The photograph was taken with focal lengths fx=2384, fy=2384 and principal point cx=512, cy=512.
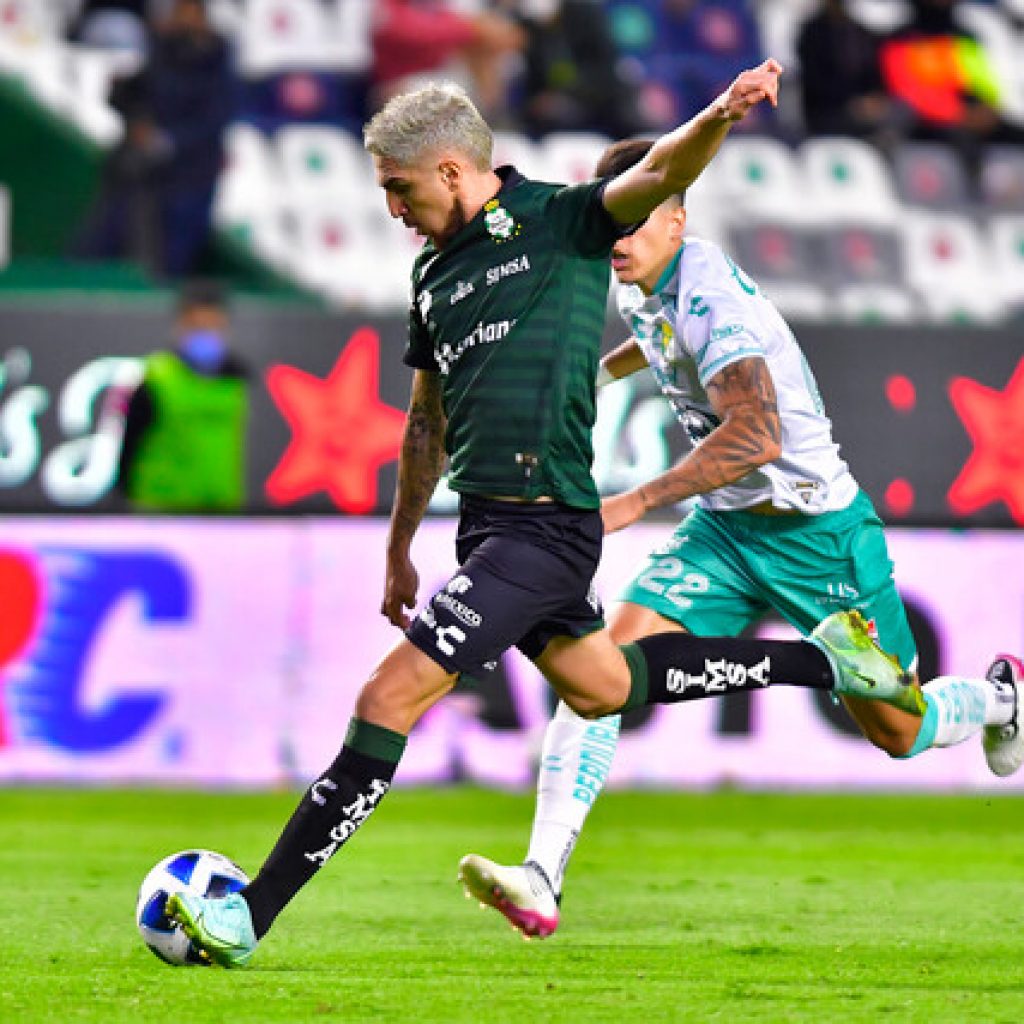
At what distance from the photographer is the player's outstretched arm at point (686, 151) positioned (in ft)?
16.8

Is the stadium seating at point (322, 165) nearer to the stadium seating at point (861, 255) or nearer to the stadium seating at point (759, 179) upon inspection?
the stadium seating at point (759, 179)

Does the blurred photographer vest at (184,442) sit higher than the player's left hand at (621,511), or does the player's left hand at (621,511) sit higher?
the player's left hand at (621,511)

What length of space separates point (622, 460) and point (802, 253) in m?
3.31

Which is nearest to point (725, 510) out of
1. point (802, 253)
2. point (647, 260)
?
point (647, 260)

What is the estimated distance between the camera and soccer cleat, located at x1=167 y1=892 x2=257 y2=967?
17.7 feet

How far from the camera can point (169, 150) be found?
14.7 m

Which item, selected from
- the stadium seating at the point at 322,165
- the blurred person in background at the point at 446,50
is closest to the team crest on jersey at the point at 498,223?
the stadium seating at the point at 322,165

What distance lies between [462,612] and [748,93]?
139 cm

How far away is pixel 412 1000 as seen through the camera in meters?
5.19

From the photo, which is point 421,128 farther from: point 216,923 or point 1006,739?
point 1006,739

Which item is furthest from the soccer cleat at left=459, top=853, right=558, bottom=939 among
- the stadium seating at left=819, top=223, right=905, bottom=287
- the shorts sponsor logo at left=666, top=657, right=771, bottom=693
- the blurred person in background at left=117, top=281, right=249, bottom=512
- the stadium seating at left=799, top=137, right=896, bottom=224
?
the stadium seating at left=799, top=137, right=896, bottom=224

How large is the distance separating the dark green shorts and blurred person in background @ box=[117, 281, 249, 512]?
6.20 meters

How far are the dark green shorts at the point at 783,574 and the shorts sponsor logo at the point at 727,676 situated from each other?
2.02ft

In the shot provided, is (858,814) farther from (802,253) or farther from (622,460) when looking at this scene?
(802,253)
